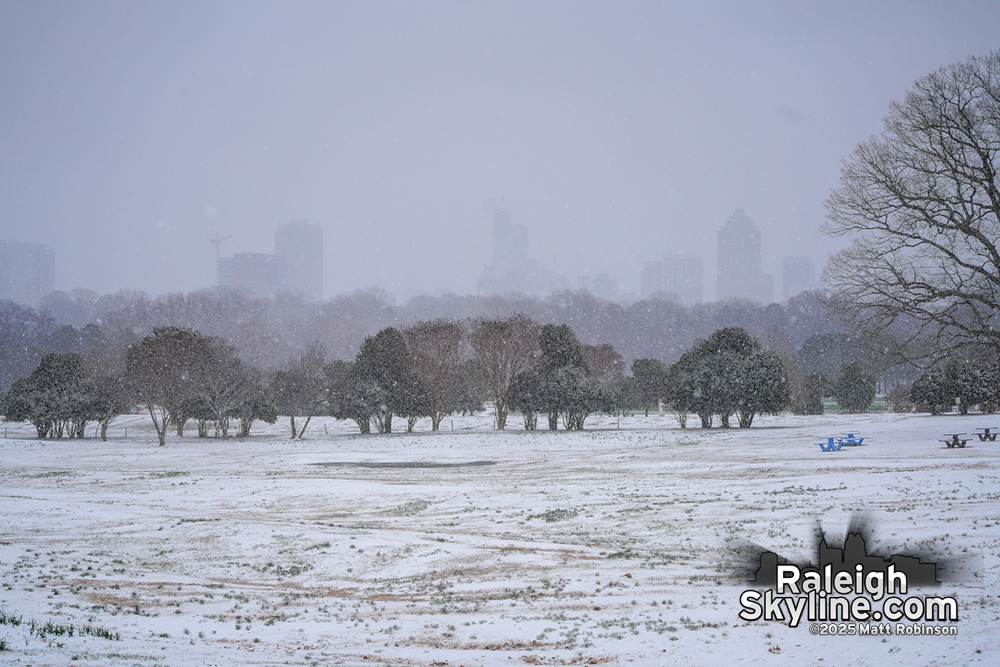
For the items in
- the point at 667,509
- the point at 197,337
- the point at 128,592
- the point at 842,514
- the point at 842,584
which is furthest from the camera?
the point at 197,337

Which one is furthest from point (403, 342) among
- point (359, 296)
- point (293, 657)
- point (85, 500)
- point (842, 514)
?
point (359, 296)

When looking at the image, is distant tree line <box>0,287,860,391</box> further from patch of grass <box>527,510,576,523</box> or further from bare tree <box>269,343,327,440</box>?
patch of grass <box>527,510,576,523</box>

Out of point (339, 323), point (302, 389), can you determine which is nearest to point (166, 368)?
point (302, 389)

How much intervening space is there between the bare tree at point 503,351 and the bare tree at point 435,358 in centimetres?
138

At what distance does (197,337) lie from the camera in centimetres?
4238

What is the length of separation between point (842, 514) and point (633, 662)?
7855 mm

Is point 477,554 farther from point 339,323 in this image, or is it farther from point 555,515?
point 339,323

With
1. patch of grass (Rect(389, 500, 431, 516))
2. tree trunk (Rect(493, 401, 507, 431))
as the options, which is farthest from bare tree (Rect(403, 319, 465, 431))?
patch of grass (Rect(389, 500, 431, 516))

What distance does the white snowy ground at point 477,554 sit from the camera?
820 cm

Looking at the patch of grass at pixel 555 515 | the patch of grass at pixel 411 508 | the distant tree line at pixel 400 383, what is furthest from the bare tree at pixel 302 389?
the patch of grass at pixel 555 515

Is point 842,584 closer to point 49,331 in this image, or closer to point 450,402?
point 450,402

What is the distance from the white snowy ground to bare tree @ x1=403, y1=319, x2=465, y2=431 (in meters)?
16.2

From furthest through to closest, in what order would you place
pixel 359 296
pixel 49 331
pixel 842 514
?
pixel 359 296 < pixel 49 331 < pixel 842 514

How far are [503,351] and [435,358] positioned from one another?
153 inches
